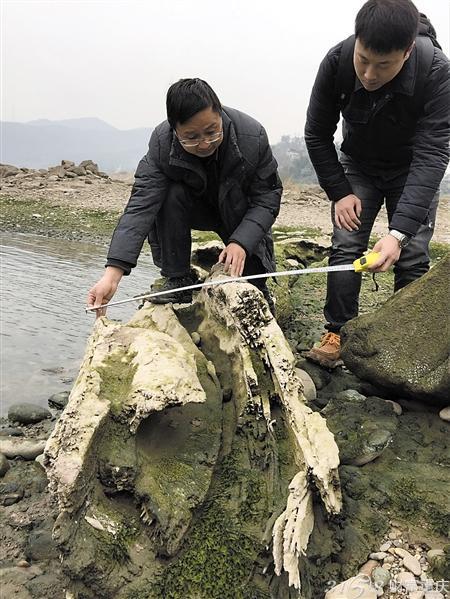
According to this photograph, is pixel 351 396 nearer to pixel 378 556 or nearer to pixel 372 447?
pixel 372 447

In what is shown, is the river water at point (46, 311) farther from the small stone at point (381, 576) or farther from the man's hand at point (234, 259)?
the small stone at point (381, 576)

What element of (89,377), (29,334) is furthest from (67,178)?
(89,377)

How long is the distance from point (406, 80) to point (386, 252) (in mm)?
1189

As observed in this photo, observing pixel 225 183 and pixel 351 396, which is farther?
pixel 225 183

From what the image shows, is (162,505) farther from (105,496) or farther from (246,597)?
(246,597)

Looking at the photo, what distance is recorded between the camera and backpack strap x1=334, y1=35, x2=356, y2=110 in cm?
399

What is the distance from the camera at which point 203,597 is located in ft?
8.13

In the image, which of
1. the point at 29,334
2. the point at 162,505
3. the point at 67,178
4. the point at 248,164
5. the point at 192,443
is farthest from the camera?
the point at 67,178

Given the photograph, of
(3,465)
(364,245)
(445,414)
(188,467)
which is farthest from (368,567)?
(364,245)

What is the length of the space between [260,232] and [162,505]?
8.06ft

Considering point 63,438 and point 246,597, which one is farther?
point 63,438

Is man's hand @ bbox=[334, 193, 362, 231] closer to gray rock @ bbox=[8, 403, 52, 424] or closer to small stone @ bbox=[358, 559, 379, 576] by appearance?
small stone @ bbox=[358, 559, 379, 576]

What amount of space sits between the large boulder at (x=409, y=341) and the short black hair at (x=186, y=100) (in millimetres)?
1930

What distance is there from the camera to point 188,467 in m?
2.89
